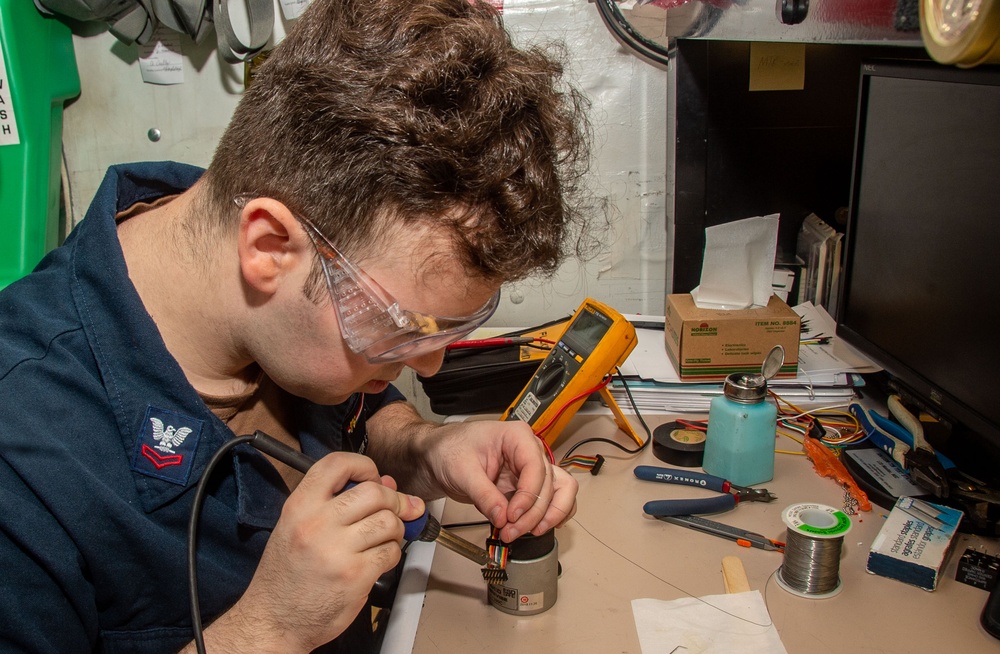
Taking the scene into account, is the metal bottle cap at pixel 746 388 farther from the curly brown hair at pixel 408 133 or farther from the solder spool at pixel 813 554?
the curly brown hair at pixel 408 133

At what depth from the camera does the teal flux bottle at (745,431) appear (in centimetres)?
112

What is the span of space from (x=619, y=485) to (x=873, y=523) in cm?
36

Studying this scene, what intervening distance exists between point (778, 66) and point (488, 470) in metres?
1.11

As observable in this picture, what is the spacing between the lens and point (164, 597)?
0.84 metres

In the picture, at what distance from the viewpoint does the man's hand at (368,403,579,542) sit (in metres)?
0.93

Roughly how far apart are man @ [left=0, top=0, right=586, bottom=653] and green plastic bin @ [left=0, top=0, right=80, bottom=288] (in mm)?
970

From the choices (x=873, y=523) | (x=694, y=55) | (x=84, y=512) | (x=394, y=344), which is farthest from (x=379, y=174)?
(x=694, y=55)

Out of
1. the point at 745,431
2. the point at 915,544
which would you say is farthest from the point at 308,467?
the point at 915,544

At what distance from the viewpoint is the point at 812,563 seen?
890 mm

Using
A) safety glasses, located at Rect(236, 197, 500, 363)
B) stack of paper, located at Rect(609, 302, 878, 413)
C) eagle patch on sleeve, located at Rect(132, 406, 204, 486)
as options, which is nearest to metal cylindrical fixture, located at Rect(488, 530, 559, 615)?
safety glasses, located at Rect(236, 197, 500, 363)

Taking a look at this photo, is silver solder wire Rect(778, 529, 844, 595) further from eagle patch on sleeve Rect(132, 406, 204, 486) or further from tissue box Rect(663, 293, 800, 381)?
eagle patch on sleeve Rect(132, 406, 204, 486)

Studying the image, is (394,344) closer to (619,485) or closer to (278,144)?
(278,144)

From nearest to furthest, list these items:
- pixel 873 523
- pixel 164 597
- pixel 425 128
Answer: pixel 425 128
pixel 164 597
pixel 873 523

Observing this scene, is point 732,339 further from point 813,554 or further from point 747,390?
point 813,554
